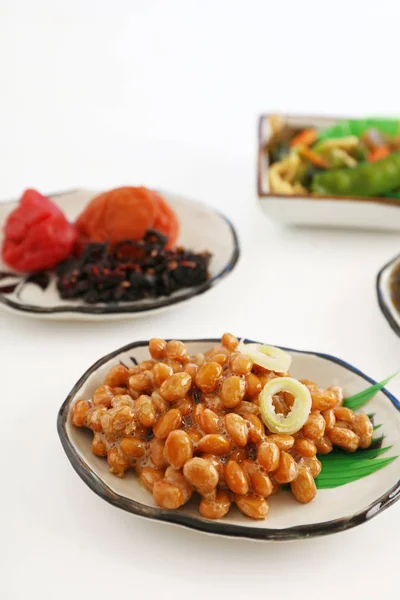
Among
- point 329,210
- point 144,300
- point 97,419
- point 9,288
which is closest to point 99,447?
point 97,419

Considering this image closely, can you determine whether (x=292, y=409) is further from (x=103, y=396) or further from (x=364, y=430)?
(x=103, y=396)

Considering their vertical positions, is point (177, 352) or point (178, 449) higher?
point (177, 352)

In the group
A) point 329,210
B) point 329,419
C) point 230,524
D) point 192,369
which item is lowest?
point 230,524

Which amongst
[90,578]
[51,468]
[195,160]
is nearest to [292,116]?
[195,160]

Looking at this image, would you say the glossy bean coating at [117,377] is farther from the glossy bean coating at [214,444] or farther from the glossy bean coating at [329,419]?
the glossy bean coating at [329,419]

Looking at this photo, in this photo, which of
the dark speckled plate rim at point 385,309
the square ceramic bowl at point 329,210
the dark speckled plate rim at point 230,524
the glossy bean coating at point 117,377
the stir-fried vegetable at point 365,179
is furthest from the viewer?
the stir-fried vegetable at point 365,179

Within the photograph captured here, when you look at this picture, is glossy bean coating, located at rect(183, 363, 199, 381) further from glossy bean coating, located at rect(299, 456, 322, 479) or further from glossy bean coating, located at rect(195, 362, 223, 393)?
glossy bean coating, located at rect(299, 456, 322, 479)

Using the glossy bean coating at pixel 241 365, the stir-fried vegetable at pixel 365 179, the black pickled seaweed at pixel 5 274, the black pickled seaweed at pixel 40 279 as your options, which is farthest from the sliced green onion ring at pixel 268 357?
the stir-fried vegetable at pixel 365 179

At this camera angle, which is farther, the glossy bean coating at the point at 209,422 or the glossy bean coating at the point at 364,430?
the glossy bean coating at the point at 364,430
